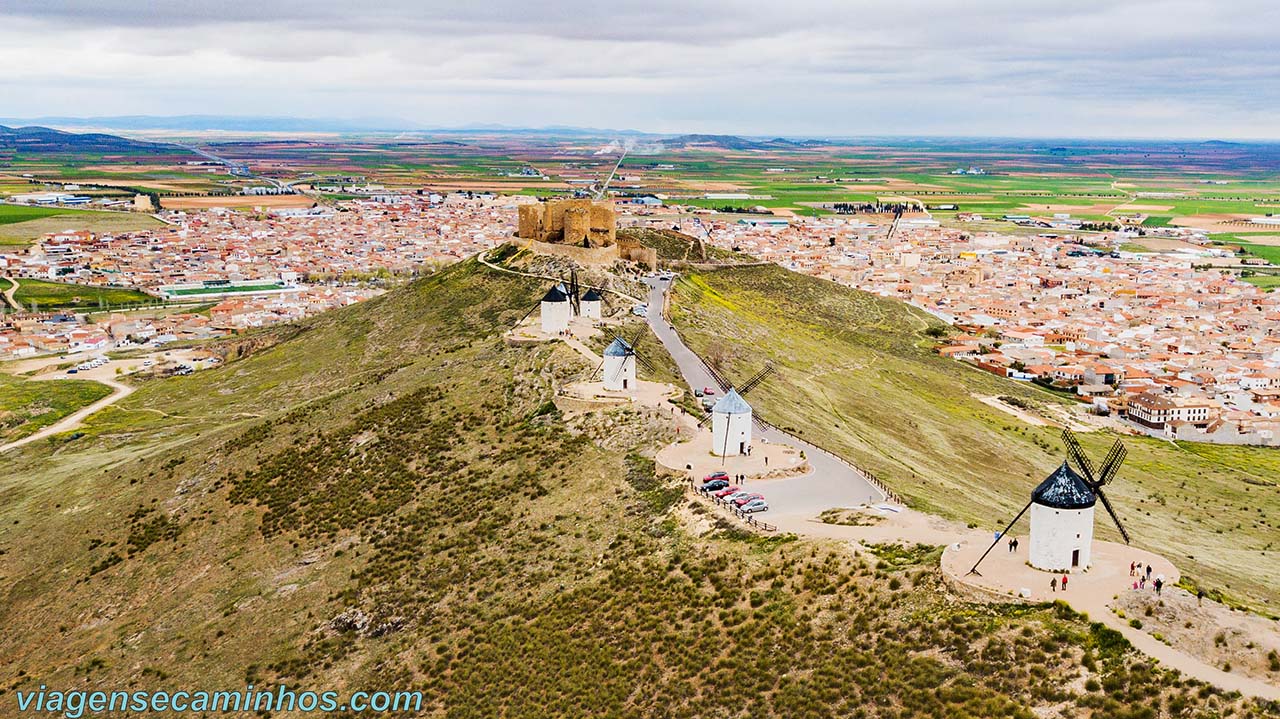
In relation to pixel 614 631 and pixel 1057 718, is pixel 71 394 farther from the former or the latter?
pixel 1057 718

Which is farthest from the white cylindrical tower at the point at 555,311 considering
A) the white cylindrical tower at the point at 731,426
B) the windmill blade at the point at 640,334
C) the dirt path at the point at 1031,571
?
the dirt path at the point at 1031,571

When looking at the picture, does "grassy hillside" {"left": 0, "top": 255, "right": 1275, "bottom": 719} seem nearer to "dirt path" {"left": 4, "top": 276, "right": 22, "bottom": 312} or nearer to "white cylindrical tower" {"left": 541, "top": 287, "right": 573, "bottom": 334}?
"white cylindrical tower" {"left": 541, "top": 287, "right": 573, "bottom": 334}

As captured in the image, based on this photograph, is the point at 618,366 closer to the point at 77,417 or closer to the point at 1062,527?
the point at 1062,527

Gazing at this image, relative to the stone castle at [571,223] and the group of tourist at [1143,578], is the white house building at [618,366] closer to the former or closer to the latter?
the group of tourist at [1143,578]

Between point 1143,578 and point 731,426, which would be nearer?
point 1143,578

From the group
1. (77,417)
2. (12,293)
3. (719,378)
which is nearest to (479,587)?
(719,378)

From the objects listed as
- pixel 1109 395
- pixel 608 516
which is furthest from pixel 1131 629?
pixel 1109 395
